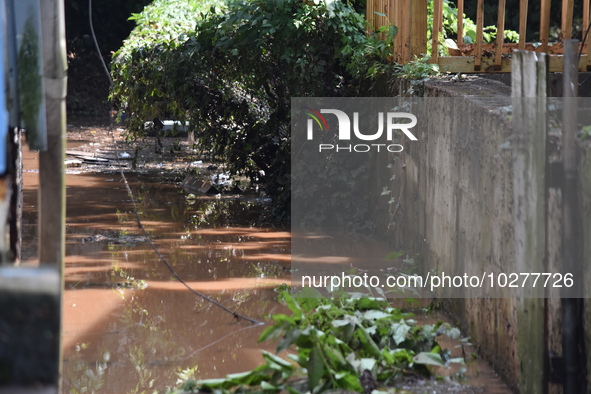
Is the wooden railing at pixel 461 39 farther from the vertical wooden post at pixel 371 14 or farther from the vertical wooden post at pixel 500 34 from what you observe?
the vertical wooden post at pixel 371 14

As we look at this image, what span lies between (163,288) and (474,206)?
2591 millimetres

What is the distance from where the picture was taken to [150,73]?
32.0 feet

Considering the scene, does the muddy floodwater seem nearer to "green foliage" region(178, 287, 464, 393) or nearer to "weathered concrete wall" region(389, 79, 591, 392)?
"green foliage" region(178, 287, 464, 393)

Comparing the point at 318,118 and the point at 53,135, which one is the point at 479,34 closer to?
the point at 318,118

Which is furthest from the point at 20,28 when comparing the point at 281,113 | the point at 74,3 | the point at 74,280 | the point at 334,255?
the point at 74,3

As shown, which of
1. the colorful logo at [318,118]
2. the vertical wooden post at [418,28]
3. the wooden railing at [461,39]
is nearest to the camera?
the wooden railing at [461,39]

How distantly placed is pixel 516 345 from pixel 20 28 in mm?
2867

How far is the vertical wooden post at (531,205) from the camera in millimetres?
3777

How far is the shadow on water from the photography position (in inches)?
191

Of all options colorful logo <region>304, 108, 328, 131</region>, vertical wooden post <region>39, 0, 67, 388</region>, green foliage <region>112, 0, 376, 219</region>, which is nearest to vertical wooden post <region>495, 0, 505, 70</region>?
green foliage <region>112, 0, 376, 219</region>

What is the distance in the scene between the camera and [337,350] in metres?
4.37

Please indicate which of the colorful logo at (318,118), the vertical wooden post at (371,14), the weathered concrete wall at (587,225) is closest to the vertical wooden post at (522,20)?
the vertical wooden post at (371,14)

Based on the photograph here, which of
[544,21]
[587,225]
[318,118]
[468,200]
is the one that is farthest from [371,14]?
[587,225]

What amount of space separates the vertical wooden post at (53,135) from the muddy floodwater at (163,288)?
1610 mm
